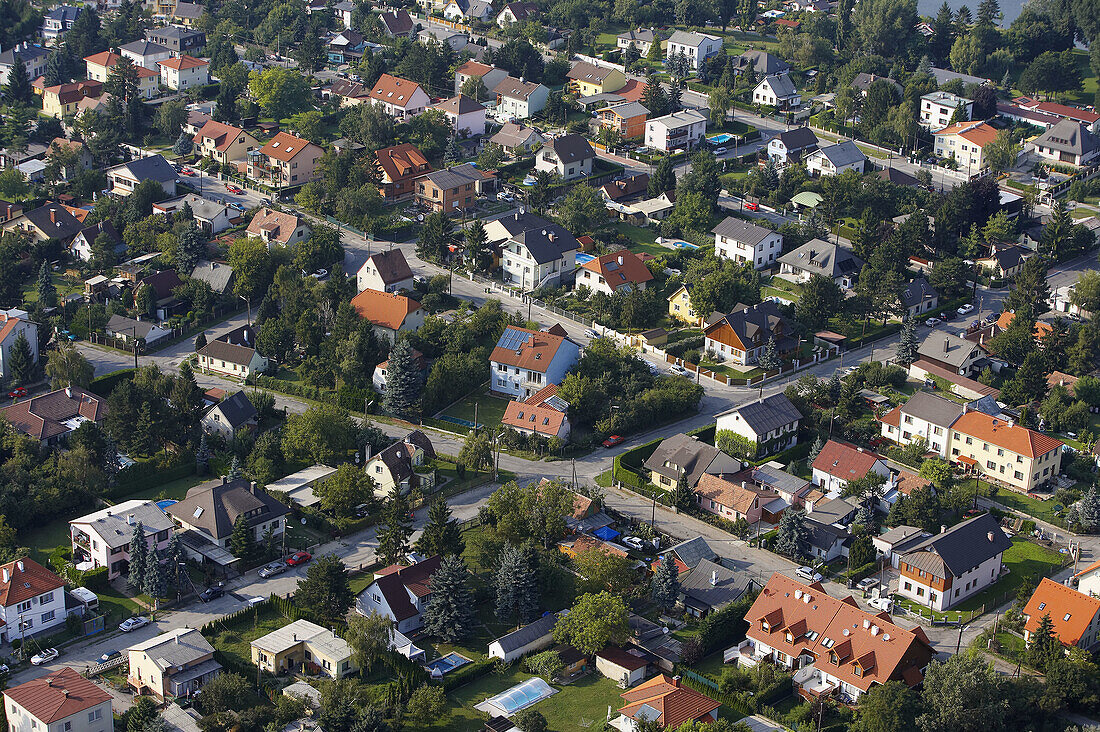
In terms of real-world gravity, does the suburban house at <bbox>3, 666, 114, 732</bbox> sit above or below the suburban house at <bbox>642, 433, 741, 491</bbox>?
above

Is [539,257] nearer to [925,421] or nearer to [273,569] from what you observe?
[925,421]

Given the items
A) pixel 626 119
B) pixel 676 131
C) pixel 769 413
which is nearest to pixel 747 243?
pixel 676 131

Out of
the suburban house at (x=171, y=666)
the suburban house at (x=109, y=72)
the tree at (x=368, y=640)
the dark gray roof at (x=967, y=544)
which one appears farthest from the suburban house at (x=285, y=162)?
the dark gray roof at (x=967, y=544)

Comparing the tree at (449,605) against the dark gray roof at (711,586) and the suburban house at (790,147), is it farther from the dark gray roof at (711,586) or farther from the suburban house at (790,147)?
the suburban house at (790,147)

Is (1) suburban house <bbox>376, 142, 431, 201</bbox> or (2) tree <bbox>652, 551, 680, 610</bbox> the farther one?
(1) suburban house <bbox>376, 142, 431, 201</bbox>

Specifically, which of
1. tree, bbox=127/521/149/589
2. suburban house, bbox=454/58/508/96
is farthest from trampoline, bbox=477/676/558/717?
suburban house, bbox=454/58/508/96

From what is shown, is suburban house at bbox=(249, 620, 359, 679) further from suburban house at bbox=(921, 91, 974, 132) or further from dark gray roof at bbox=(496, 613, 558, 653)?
suburban house at bbox=(921, 91, 974, 132)
